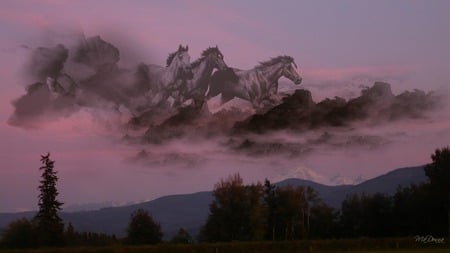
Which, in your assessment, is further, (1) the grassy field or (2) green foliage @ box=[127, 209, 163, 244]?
(2) green foliage @ box=[127, 209, 163, 244]

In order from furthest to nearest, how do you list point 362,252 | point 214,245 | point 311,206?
point 311,206 < point 214,245 < point 362,252

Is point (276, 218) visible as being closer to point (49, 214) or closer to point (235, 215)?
point (235, 215)

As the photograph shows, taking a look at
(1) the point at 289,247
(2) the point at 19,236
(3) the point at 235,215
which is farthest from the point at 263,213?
(2) the point at 19,236

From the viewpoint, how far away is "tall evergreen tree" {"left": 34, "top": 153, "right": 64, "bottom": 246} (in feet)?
260

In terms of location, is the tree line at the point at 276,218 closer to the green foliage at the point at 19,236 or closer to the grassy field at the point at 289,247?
the green foliage at the point at 19,236

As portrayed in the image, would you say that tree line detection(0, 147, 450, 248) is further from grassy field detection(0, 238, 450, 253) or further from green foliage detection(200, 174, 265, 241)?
grassy field detection(0, 238, 450, 253)

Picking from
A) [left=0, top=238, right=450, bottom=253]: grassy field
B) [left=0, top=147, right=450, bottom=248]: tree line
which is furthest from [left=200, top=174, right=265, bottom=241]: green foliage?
[left=0, top=238, right=450, bottom=253]: grassy field

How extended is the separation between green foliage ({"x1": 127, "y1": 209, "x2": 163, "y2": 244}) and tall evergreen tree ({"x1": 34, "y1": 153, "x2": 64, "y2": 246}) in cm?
868

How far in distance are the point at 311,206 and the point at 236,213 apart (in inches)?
619

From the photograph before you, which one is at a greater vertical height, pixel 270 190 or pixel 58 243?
pixel 270 190

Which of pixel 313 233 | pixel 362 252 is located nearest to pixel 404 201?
pixel 313 233

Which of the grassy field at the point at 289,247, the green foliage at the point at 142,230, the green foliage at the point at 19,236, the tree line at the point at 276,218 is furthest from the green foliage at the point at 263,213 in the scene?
the green foliage at the point at 19,236

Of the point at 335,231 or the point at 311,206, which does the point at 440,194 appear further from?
the point at 311,206

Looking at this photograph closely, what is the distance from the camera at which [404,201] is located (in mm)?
88250
